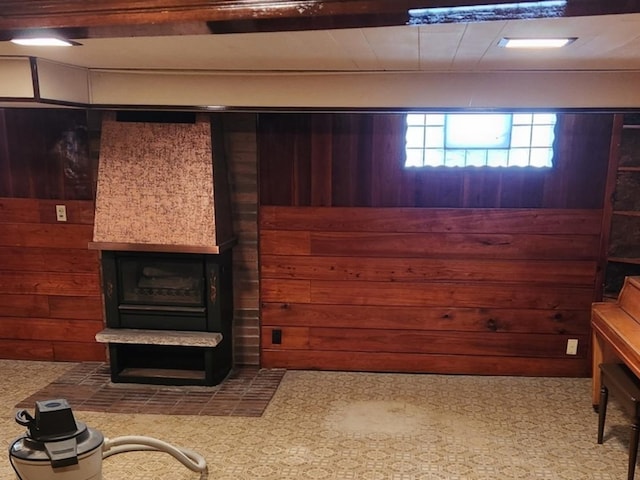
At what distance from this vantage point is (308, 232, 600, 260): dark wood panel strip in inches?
147

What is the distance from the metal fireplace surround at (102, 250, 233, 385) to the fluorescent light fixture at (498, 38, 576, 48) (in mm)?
2325

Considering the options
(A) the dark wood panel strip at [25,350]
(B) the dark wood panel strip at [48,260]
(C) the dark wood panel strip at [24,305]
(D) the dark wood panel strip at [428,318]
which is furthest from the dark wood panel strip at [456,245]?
(A) the dark wood panel strip at [25,350]

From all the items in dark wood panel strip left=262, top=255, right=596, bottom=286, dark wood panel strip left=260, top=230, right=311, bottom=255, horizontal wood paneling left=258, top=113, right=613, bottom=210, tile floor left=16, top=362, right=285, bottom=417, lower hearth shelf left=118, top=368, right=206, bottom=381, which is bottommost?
tile floor left=16, top=362, right=285, bottom=417

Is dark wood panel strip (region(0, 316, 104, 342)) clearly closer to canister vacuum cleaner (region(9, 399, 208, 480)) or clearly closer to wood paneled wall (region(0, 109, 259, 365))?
wood paneled wall (region(0, 109, 259, 365))

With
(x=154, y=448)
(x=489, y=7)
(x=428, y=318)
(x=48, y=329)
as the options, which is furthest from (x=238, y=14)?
(x=48, y=329)

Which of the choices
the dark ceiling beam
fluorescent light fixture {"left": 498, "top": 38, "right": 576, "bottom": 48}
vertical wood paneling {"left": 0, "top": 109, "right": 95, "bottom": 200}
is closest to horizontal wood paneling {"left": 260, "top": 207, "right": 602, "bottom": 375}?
vertical wood paneling {"left": 0, "top": 109, "right": 95, "bottom": 200}

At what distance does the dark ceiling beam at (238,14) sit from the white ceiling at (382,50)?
0.76m

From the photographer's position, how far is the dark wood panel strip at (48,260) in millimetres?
4043

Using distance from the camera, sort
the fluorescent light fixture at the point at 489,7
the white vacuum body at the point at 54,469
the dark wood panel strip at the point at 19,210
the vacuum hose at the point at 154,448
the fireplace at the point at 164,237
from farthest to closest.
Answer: the dark wood panel strip at the point at 19,210
the fireplace at the point at 164,237
the vacuum hose at the point at 154,448
the white vacuum body at the point at 54,469
the fluorescent light fixture at the point at 489,7

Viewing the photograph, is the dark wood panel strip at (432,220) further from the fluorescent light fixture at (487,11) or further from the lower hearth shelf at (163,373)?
the fluorescent light fixture at (487,11)

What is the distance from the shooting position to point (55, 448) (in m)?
1.85

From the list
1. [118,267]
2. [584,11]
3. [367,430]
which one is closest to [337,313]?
[367,430]

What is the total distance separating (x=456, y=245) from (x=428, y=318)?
0.59 meters

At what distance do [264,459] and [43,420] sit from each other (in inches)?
53.6
